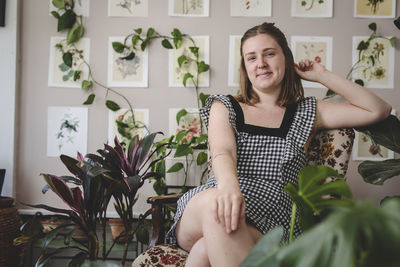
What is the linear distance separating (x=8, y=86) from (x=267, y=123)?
183cm

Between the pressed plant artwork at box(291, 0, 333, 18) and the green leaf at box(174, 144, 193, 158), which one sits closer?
the green leaf at box(174, 144, 193, 158)

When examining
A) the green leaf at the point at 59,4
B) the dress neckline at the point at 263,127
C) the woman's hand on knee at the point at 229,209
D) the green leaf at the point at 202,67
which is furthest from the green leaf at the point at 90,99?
the woman's hand on knee at the point at 229,209

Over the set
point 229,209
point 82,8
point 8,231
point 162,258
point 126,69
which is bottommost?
point 8,231

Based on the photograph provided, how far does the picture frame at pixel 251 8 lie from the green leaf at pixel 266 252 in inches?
76.2

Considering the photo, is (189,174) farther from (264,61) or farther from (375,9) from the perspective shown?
(375,9)

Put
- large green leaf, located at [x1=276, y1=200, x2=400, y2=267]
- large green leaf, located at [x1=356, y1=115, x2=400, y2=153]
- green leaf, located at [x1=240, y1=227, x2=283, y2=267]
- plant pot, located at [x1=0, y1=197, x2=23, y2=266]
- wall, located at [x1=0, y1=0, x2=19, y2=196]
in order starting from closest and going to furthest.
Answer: large green leaf, located at [x1=276, y1=200, x2=400, y2=267]
green leaf, located at [x1=240, y1=227, x2=283, y2=267]
large green leaf, located at [x1=356, y1=115, x2=400, y2=153]
plant pot, located at [x1=0, y1=197, x2=23, y2=266]
wall, located at [x1=0, y1=0, x2=19, y2=196]

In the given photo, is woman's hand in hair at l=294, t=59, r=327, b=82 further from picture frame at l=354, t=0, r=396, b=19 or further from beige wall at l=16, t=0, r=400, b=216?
picture frame at l=354, t=0, r=396, b=19

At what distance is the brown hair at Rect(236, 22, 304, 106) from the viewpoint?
1.48 meters

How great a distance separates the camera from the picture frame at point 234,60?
2.22 m

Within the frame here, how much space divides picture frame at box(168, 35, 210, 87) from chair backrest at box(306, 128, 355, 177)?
3.08ft

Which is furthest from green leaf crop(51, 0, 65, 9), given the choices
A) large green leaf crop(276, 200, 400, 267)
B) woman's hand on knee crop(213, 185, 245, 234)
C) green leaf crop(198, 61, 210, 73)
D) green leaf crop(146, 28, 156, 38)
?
large green leaf crop(276, 200, 400, 267)

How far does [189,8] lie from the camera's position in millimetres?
2234

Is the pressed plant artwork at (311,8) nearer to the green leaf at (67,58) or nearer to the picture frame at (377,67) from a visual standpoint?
the picture frame at (377,67)

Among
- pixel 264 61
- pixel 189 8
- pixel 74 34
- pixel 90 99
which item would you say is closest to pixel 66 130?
pixel 90 99
